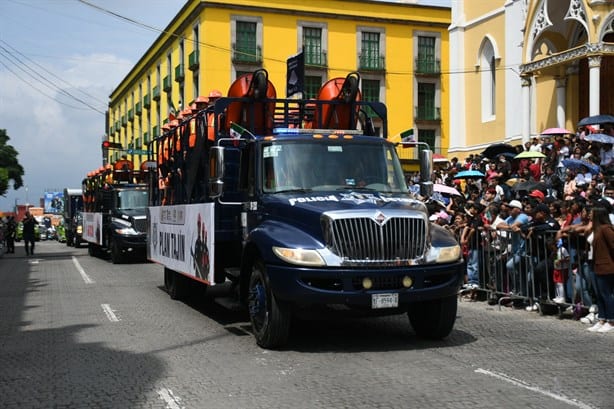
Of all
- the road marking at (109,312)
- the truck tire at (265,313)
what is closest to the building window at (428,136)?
the road marking at (109,312)

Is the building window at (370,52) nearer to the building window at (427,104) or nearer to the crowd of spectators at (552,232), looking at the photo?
the building window at (427,104)

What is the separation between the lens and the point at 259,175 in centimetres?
995

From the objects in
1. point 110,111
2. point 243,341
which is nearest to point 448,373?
point 243,341

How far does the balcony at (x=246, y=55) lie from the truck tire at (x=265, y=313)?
39.8 meters

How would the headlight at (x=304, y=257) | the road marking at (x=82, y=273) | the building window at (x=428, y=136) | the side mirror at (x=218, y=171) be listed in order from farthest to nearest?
1. the building window at (x=428, y=136)
2. the road marking at (x=82, y=273)
3. the side mirror at (x=218, y=171)
4. the headlight at (x=304, y=257)

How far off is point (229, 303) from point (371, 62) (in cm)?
4052

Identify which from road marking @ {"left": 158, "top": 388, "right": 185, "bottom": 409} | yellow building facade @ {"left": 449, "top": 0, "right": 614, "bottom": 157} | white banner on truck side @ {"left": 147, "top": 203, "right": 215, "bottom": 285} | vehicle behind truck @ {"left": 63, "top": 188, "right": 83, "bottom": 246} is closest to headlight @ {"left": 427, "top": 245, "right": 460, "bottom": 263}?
white banner on truck side @ {"left": 147, "top": 203, "right": 215, "bottom": 285}

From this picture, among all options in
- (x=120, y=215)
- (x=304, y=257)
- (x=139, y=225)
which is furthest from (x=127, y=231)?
(x=304, y=257)

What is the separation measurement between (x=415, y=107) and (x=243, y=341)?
148 feet

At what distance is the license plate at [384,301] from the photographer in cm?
862

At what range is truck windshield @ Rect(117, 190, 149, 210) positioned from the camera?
25625mm

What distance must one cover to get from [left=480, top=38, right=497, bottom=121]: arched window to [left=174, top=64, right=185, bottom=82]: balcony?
26.8m

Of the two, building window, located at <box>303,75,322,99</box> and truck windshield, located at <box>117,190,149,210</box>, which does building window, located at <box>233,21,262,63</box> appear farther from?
truck windshield, located at <box>117,190,149,210</box>

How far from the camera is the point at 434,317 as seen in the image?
9.65 metres
